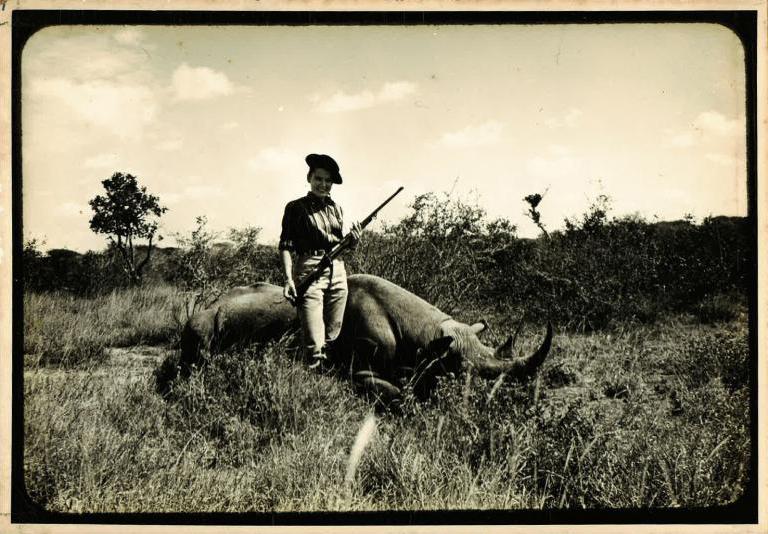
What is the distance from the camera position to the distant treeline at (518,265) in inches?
200

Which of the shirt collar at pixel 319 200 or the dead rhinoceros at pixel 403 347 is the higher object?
the shirt collar at pixel 319 200

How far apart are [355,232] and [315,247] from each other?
14.4 inches

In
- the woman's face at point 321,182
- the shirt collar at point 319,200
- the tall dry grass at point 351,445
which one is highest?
the woman's face at point 321,182

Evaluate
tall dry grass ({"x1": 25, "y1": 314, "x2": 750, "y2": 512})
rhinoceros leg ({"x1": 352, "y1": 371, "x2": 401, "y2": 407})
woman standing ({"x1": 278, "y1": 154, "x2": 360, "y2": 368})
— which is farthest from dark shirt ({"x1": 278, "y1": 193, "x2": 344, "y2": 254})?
rhinoceros leg ({"x1": 352, "y1": 371, "x2": 401, "y2": 407})

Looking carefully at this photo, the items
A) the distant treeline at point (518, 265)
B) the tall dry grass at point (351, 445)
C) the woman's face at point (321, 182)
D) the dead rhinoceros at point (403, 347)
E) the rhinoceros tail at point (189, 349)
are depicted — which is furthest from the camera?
the distant treeline at point (518, 265)

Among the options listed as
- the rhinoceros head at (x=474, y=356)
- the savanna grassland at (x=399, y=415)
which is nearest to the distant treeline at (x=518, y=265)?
the savanna grassland at (x=399, y=415)

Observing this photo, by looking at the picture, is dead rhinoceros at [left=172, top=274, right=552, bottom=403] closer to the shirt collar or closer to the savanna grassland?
the savanna grassland

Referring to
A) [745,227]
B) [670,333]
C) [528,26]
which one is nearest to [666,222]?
[745,227]

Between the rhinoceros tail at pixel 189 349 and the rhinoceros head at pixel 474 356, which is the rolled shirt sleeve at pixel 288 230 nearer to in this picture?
the rhinoceros tail at pixel 189 349

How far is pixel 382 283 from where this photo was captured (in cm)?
490

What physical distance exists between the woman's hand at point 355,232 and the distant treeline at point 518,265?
673mm

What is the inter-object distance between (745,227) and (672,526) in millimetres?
2404

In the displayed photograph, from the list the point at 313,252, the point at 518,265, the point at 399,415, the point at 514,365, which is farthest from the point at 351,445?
the point at 518,265

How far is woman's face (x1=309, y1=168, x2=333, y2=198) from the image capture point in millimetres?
4633
